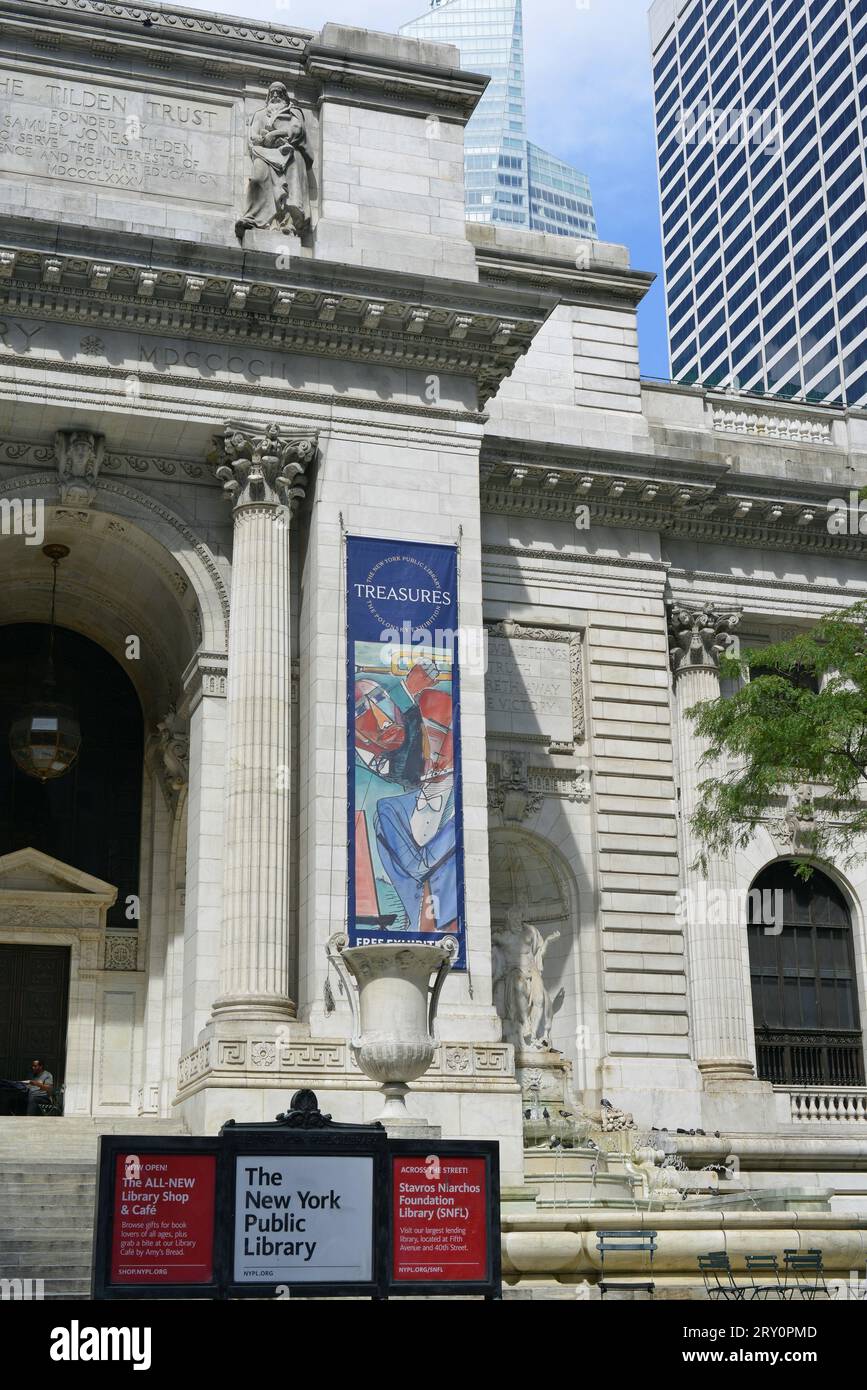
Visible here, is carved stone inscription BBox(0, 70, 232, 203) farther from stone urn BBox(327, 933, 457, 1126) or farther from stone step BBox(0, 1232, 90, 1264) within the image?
stone step BBox(0, 1232, 90, 1264)

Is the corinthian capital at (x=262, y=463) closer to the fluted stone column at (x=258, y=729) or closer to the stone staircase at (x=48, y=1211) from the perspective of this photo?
the fluted stone column at (x=258, y=729)

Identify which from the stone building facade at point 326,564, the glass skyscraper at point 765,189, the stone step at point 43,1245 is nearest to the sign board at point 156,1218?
the stone step at point 43,1245

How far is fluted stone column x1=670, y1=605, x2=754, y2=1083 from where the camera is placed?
34031 mm

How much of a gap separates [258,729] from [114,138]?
11075 mm

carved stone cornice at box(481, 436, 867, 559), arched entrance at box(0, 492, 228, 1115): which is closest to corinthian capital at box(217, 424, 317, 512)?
arched entrance at box(0, 492, 228, 1115)

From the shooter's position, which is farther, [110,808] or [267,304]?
[110,808]

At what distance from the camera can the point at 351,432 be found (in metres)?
28.7

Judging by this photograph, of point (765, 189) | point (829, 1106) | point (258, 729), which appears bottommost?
point (829, 1106)

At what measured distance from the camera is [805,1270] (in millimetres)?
17047

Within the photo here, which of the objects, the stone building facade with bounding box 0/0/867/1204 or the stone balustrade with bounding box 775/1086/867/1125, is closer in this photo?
the stone building facade with bounding box 0/0/867/1204

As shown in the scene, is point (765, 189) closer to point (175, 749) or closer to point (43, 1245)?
point (175, 749)

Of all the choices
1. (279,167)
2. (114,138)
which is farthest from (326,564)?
(114,138)

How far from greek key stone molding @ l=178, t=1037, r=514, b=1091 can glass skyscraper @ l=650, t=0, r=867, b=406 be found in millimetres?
101597
